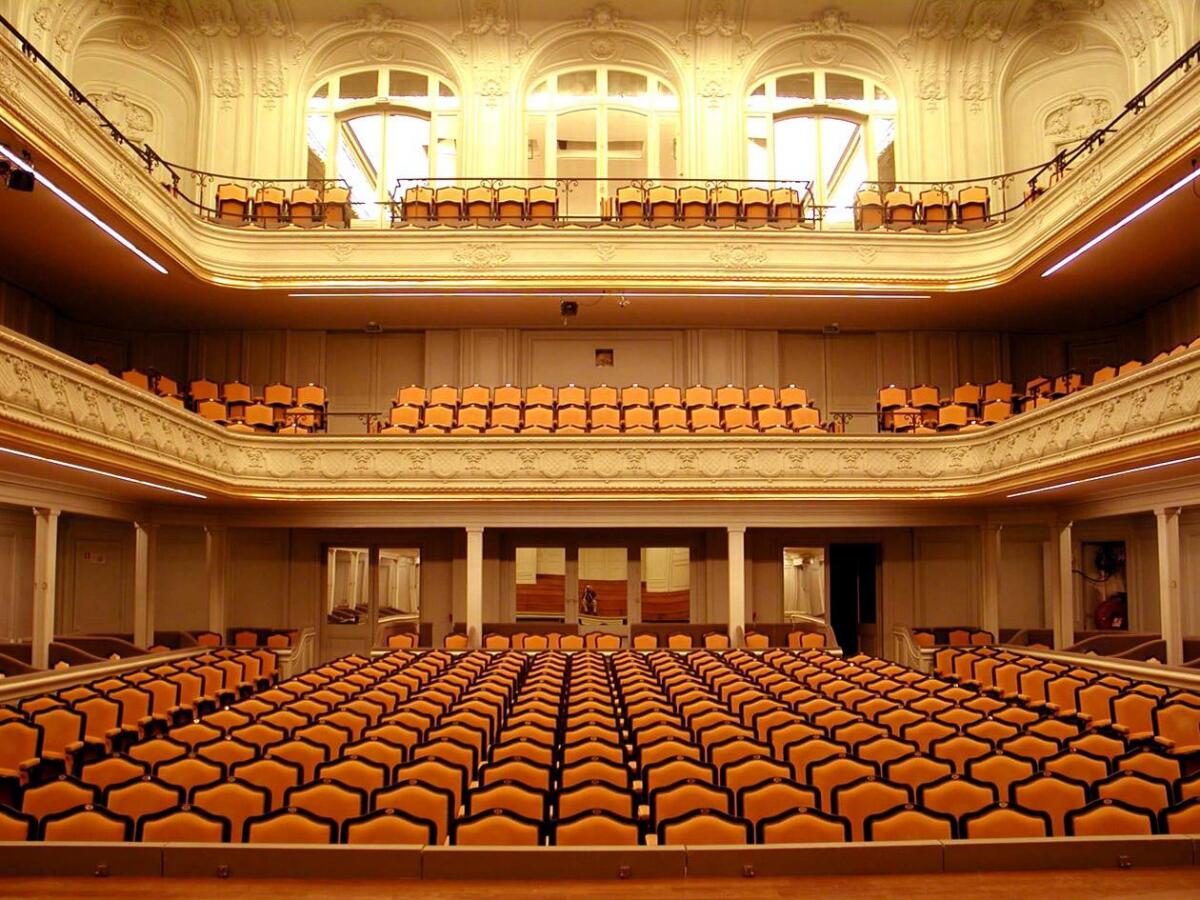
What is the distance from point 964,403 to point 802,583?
4451mm

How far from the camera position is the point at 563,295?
55.7ft

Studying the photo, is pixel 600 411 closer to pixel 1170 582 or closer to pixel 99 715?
pixel 1170 582

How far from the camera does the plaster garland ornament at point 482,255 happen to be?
54.2ft

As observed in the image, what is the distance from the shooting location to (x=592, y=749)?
6594mm

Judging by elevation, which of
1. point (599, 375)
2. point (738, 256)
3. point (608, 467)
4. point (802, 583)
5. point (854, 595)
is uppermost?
point (738, 256)

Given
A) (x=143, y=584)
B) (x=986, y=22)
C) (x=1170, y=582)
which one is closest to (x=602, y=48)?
(x=986, y=22)

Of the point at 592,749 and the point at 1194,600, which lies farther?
the point at 1194,600

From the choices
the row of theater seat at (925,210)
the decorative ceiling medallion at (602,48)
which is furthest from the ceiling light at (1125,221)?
the decorative ceiling medallion at (602,48)

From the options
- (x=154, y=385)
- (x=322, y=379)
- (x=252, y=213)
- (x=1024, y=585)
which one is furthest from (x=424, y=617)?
(x=1024, y=585)

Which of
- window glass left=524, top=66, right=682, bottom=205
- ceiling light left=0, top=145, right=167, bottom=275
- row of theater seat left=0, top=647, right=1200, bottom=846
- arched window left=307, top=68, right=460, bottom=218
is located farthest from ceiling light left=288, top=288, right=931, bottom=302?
row of theater seat left=0, top=647, right=1200, bottom=846

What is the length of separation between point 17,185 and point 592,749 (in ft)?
29.7

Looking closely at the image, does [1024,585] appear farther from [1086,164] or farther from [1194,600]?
[1086,164]

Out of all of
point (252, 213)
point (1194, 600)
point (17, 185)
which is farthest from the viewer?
point (252, 213)

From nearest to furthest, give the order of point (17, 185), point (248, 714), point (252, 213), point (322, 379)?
point (248, 714), point (17, 185), point (252, 213), point (322, 379)
